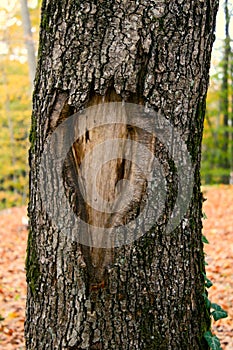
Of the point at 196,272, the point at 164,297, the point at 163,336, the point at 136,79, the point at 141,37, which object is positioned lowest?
the point at 163,336

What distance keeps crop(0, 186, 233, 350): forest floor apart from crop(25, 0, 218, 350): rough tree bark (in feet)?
5.84

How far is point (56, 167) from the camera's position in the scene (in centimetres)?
232

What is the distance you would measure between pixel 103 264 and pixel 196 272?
1.94ft

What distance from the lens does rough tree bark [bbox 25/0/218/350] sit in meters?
2.18

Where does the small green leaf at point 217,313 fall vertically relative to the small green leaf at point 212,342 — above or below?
above

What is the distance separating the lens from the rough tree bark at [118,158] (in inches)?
86.0

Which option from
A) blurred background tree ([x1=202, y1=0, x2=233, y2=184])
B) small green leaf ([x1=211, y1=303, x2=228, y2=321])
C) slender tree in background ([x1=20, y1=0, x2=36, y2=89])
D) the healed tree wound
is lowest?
small green leaf ([x1=211, y1=303, x2=228, y2=321])

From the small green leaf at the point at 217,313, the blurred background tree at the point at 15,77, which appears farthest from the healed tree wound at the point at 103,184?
the blurred background tree at the point at 15,77

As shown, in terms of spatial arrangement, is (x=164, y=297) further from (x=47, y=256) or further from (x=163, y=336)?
(x=47, y=256)

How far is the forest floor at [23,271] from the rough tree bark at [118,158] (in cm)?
178

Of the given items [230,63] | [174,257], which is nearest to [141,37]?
[174,257]

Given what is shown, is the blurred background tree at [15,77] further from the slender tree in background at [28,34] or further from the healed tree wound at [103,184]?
the healed tree wound at [103,184]

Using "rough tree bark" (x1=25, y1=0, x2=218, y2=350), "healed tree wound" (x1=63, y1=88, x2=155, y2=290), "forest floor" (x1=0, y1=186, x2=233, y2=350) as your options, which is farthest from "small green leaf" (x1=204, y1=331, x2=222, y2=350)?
"forest floor" (x1=0, y1=186, x2=233, y2=350)

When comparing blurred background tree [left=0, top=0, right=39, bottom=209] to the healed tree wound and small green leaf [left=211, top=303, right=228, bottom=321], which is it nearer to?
the healed tree wound
